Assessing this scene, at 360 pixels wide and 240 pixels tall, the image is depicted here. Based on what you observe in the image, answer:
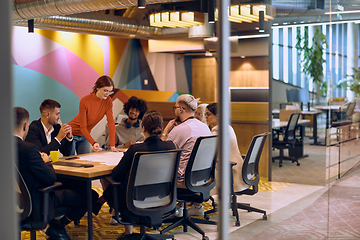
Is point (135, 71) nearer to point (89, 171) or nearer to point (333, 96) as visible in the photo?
point (333, 96)

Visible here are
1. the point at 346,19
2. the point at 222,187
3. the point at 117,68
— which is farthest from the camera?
the point at 117,68

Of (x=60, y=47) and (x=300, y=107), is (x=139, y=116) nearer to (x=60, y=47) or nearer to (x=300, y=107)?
(x=300, y=107)

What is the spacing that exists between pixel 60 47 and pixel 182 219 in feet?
18.1

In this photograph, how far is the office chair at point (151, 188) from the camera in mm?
2910

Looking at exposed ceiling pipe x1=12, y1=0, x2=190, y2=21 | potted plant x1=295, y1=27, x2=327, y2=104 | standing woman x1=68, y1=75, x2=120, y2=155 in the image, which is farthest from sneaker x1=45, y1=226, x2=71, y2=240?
potted plant x1=295, y1=27, x2=327, y2=104

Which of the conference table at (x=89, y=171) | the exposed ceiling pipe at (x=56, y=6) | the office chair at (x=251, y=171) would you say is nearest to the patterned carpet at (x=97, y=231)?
the conference table at (x=89, y=171)

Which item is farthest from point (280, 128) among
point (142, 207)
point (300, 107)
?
point (142, 207)

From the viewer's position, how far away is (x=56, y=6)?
17.8 feet

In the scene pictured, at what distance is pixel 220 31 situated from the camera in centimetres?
171

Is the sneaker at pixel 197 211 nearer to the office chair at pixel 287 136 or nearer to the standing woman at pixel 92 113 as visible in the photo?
the standing woman at pixel 92 113

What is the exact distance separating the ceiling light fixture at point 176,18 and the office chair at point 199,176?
383 cm

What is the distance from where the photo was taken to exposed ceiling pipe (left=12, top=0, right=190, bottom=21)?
5246mm

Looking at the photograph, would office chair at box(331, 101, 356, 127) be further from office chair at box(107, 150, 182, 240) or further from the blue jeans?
the blue jeans

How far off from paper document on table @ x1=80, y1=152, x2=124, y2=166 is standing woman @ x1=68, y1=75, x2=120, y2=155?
0.16m
